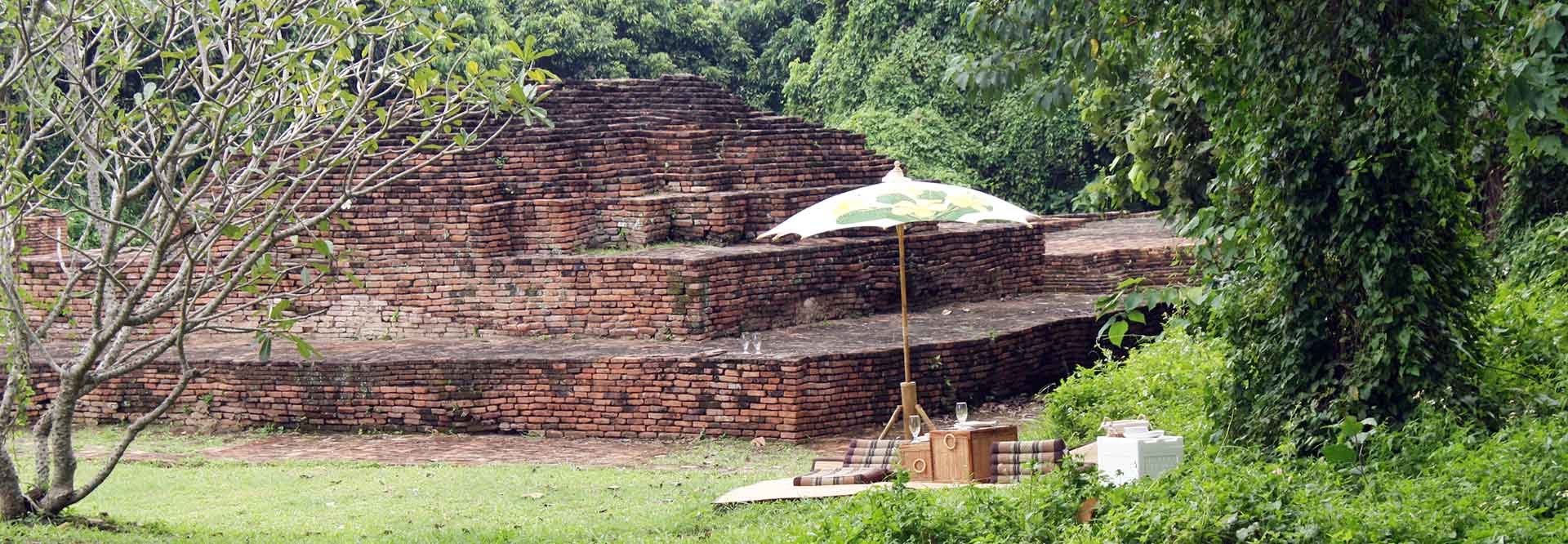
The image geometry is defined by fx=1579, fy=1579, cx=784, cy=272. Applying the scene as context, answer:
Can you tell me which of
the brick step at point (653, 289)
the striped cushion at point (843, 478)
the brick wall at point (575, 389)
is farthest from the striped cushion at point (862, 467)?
the brick step at point (653, 289)

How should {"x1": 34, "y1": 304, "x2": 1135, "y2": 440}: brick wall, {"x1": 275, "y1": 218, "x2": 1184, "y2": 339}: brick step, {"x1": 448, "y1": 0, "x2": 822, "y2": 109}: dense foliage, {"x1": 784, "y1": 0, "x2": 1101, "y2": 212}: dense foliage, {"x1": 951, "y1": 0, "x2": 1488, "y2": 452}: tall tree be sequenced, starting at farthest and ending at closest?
1. {"x1": 448, "y1": 0, "x2": 822, "y2": 109}: dense foliage
2. {"x1": 784, "y1": 0, "x2": 1101, "y2": 212}: dense foliage
3. {"x1": 275, "y1": 218, "x2": 1184, "y2": 339}: brick step
4. {"x1": 34, "y1": 304, "x2": 1135, "y2": 440}: brick wall
5. {"x1": 951, "y1": 0, "x2": 1488, "y2": 452}: tall tree

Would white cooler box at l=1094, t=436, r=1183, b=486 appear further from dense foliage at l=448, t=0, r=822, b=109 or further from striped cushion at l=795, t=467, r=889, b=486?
dense foliage at l=448, t=0, r=822, b=109

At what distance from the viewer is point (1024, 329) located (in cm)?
1048

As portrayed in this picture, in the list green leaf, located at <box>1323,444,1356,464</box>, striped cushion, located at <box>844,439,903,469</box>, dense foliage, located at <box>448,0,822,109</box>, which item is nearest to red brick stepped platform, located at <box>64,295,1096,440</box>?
striped cushion, located at <box>844,439,903,469</box>

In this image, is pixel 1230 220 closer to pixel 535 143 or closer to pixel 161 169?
pixel 161 169

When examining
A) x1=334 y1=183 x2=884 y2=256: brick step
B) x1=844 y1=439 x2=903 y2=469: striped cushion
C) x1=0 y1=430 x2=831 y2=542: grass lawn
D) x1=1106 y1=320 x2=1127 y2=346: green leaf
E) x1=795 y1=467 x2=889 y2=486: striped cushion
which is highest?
x1=334 y1=183 x2=884 y2=256: brick step

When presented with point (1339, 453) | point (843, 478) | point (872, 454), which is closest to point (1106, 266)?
point (872, 454)

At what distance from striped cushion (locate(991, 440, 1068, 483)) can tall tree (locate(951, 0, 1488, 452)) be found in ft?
2.45

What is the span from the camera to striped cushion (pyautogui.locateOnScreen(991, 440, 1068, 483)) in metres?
6.21

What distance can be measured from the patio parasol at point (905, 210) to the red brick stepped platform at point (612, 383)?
1.02 meters

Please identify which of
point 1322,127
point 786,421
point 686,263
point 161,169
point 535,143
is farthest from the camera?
point 535,143

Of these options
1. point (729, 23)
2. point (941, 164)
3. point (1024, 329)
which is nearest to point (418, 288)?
point (1024, 329)

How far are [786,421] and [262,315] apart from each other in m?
4.13

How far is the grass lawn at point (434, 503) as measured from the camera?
6207 millimetres
